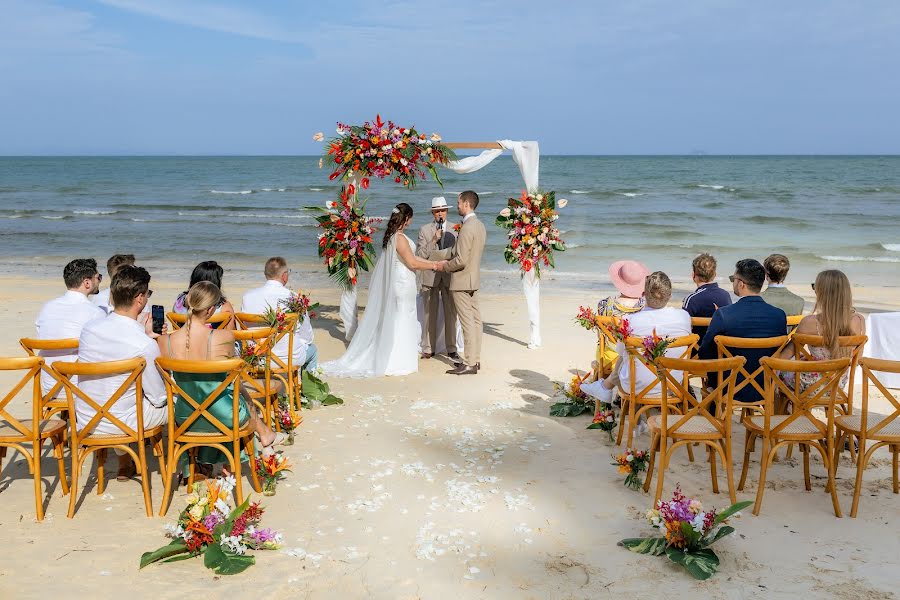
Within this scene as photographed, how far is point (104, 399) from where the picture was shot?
4.46 metres

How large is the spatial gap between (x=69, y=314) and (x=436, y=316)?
4672 millimetres

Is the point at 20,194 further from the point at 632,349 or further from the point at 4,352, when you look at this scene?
the point at 632,349

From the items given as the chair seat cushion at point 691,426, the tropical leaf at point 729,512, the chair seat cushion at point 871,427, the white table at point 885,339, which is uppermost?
the white table at point 885,339

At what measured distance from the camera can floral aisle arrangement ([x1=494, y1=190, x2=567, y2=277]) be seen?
888 cm

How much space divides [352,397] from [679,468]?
3.24 meters

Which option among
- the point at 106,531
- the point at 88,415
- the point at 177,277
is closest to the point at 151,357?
the point at 88,415

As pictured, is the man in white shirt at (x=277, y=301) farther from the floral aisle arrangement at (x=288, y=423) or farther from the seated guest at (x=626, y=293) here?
the seated guest at (x=626, y=293)

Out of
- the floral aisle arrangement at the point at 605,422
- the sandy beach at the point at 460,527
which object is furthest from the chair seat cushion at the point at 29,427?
the floral aisle arrangement at the point at 605,422

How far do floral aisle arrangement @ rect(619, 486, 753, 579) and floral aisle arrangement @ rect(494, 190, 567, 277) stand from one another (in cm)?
511

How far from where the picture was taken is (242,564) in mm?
3826

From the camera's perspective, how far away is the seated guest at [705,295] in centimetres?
595

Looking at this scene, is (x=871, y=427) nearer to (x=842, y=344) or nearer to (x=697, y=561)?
(x=842, y=344)

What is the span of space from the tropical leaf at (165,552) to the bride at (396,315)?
162 inches

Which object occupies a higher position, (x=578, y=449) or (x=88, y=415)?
(x=88, y=415)
